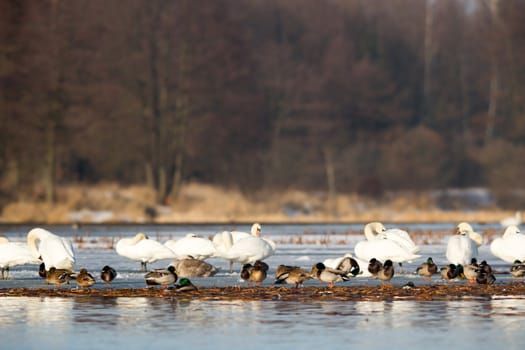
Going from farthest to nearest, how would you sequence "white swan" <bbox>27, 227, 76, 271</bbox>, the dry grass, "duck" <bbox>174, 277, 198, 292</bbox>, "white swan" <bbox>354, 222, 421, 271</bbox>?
the dry grass → "white swan" <bbox>354, 222, 421, 271</bbox> → "white swan" <bbox>27, 227, 76, 271</bbox> → "duck" <bbox>174, 277, 198, 292</bbox>

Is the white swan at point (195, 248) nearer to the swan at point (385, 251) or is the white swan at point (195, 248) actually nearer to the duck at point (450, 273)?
the swan at point (385, 251)

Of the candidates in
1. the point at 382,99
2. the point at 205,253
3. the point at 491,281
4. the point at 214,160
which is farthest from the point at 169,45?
the point at 491,281

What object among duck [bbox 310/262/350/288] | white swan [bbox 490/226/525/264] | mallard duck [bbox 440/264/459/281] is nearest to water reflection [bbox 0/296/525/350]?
duck [bbox 310/262/350/288]

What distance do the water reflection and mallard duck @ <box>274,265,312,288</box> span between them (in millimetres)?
2011

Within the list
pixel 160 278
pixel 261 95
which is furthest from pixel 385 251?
pixel 261 95

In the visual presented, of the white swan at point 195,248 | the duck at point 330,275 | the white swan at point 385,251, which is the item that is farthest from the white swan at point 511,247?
the white swan at point 195,248

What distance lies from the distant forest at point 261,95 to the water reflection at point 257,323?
30634 millimetres

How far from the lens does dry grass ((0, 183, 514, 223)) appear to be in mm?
45406

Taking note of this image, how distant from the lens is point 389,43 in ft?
251

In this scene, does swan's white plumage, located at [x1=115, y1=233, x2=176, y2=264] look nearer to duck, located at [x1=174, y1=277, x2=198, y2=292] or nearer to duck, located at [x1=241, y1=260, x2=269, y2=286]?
duck, located at [x1=241, y1=260, x2=269, y2=286]

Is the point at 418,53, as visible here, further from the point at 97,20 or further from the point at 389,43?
the point at 97,20

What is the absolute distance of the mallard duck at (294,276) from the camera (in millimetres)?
17859

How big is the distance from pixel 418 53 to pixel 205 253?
56400mm

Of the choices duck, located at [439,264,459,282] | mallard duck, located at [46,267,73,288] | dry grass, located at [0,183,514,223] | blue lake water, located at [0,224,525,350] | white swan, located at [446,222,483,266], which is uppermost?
dry grass, located at [0,183,514,223]
